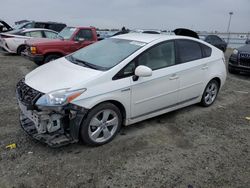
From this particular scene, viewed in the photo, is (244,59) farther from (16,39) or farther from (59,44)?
(16,39)

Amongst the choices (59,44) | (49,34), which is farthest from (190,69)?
(49,34)

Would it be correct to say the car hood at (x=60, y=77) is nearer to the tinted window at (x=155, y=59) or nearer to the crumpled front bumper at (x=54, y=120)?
the crumpled front bumper at (x=54, y=120)

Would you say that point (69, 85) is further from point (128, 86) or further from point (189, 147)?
point (189, 147)

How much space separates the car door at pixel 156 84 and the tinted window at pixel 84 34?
488cm

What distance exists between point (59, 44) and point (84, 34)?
108 centimetres

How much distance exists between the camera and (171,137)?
12.0 ft

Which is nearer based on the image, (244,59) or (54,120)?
(54,120)

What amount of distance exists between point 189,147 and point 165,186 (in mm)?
993

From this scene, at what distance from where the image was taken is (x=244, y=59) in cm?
791

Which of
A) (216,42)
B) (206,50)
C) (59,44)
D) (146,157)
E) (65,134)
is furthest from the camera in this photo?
(216,42)

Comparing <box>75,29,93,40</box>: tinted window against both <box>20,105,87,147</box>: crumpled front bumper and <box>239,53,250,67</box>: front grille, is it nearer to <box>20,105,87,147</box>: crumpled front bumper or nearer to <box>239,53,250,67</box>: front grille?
<box>239,53,250,67</box>: front grille

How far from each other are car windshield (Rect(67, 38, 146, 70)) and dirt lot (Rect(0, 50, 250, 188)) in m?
1.20

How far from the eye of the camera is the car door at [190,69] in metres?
4.06

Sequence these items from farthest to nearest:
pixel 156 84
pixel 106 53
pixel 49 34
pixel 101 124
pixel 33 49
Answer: pixel 49 34
pixel 33 49
pixel 106 53
pixel 156 84
pixel 101 124
